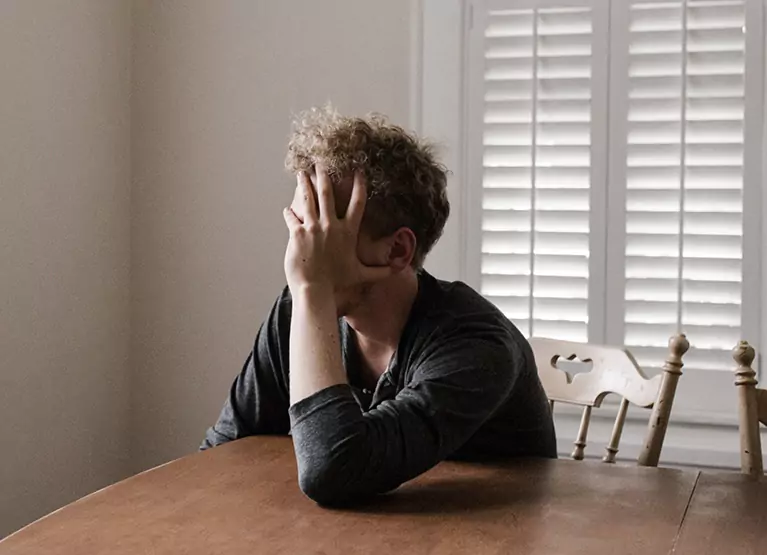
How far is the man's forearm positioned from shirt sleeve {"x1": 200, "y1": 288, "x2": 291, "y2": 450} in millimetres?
232

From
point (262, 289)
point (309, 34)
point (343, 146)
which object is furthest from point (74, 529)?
point (309, 34)

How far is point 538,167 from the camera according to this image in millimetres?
2480

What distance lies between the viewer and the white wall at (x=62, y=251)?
2.36 metres

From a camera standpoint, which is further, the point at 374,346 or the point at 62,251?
the point at 62,251

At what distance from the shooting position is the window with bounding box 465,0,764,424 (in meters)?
2.34

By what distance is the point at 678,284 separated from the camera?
238cm

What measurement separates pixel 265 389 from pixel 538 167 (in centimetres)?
109

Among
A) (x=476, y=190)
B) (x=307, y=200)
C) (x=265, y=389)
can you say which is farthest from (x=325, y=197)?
(x=476, y=190)

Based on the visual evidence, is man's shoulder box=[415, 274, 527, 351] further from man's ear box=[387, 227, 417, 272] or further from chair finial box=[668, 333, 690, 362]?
chair finial box=[668, 333, 690, 362]

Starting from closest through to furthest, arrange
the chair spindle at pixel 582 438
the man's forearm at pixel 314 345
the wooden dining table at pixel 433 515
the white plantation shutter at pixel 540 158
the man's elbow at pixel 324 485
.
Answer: the wooden dining table at pixel 433 515
the man's elbow at pixel 324 485
the man's forearm at pixel 314 345
the chair spindle at pixel 582 438
the white plantation shutter at pixel 540 158

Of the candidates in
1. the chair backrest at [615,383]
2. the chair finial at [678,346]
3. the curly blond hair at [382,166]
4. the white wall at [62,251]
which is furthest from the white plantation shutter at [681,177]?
the white wall at [62,251]

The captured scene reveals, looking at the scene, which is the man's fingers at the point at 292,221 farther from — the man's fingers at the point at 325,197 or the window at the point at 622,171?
the window at the point at 622,171

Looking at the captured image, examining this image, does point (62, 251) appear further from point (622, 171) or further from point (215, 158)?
point (622, 171)

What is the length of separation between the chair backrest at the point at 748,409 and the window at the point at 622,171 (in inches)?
31.8
